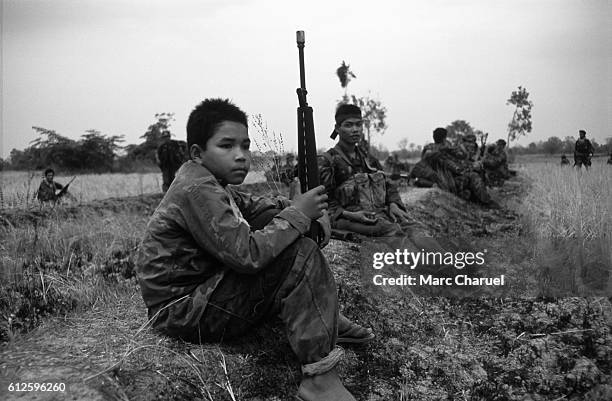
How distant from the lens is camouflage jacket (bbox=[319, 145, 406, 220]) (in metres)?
4.98

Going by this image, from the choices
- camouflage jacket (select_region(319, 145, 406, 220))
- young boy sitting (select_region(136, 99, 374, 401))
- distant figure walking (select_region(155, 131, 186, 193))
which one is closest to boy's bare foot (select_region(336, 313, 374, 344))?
young boy sitting (select_region(136, 99, 374, 401))

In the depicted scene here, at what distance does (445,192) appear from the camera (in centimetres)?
1009

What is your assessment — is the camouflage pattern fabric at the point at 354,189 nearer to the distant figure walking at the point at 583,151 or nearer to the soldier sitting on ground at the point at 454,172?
the distant figure walking at the point at 583,151

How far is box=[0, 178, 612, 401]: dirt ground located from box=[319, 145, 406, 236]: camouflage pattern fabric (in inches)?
16.4

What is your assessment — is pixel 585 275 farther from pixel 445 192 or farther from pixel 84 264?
pixel 445 192

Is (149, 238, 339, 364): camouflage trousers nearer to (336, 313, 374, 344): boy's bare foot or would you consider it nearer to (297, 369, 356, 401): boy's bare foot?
(297, 369, 356, 401): boy's bare foot

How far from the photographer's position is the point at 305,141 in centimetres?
281

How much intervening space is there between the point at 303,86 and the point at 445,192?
25.5 feet

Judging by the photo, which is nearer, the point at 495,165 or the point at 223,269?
the point at 223,269

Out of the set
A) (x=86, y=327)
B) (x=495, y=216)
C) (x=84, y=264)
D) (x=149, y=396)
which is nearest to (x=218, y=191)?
(x=149, y=396)

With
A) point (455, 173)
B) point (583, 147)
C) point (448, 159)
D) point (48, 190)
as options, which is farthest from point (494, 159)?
point (48, 190)

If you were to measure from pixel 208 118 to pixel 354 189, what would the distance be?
8.79 ft

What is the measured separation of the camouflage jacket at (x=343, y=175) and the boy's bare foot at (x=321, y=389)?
273 cm

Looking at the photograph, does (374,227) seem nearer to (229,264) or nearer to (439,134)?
(229,264)
